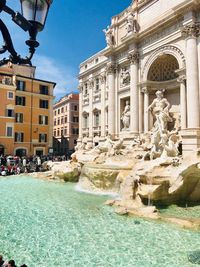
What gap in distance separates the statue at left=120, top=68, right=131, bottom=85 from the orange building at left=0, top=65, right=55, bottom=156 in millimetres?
13957

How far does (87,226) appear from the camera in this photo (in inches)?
316

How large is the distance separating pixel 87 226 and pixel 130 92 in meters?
16.7

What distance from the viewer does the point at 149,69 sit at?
71.2 ft

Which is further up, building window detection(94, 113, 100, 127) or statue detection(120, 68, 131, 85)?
statue detection(120, 68, 131, 85)

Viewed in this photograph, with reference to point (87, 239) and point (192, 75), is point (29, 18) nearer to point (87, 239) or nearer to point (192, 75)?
point (87, 239)

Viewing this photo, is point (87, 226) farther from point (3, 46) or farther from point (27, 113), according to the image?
point (27, 113)

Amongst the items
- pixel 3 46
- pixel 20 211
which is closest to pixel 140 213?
pixel 20 211

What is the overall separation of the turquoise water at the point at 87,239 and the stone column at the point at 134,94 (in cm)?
1261

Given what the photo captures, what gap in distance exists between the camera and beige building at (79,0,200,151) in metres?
17.4

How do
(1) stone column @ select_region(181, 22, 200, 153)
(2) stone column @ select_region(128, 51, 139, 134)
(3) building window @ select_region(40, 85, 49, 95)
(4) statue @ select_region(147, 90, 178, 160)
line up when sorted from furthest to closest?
(3) building window @ select_region(40, 85, 49, 95), (2) stone column @ select_region(128, 51, 139, 134), (1) stone column @ select_region(181, 22, 200, 153), (4) statue @ select_region(147, 90, 178, 160)

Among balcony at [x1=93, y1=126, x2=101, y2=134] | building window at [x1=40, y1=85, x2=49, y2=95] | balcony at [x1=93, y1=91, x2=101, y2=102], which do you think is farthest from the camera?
building window at [x1=40, y1=85, x2=49, y2=95]

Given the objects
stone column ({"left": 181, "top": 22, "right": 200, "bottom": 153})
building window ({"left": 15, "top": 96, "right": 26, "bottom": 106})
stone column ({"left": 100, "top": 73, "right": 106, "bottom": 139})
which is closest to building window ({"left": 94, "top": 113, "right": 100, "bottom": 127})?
stone column ({"left": 100, "top": 73, "right": 106, "bottom": 139})

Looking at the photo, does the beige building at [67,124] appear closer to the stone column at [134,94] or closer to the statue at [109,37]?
the statue at [109,37]

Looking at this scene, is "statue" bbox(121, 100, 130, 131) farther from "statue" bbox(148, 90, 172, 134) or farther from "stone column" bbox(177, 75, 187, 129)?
"stone column" bbox(177, 75, 187, 129)
